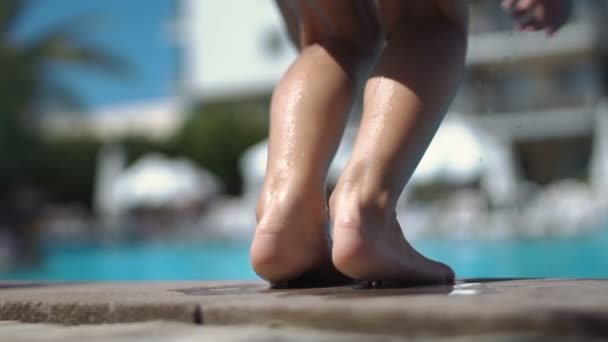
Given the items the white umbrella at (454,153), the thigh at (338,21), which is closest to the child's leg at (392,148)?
the thigh at (338,21)

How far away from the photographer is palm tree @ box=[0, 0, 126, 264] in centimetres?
1322

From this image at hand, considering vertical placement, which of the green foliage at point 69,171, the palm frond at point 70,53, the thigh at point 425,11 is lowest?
the thigh at point 425,11

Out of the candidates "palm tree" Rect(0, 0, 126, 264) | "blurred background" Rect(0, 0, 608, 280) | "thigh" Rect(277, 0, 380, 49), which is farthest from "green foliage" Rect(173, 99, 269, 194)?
"thigh" Rect(277, 0, 380, 49)

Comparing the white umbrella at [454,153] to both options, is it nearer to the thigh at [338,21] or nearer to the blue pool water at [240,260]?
the blue pool water at [240,260]

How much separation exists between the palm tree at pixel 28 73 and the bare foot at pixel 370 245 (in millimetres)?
12581

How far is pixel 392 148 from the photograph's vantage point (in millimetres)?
1349

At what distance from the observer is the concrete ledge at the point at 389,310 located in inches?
32.6

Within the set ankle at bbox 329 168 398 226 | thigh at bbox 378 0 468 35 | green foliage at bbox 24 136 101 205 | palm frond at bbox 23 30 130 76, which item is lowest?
ankle at bbox 329 168 398 226

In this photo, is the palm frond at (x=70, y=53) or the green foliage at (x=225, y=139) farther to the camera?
the green foliage at (x=225, y=139)

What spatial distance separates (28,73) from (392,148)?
13.3 m

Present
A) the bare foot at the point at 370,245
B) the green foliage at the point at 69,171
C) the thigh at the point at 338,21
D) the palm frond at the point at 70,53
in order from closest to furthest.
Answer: the bare foot at the point at 370,245 → the thigh at the point at 338,21 → the palm frond at the point at 70,53 → the green foliage at the point at 69,171

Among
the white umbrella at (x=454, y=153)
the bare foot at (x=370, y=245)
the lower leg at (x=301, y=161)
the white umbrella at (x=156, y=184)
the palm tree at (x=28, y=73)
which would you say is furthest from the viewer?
the white umbrella at (x=156, y=184)

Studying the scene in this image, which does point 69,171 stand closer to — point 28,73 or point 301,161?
point 28,73

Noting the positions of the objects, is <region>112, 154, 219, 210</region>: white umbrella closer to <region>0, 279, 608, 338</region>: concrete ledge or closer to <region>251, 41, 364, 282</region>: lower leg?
<region>251, 41, 364, 282</region>: lower leg
